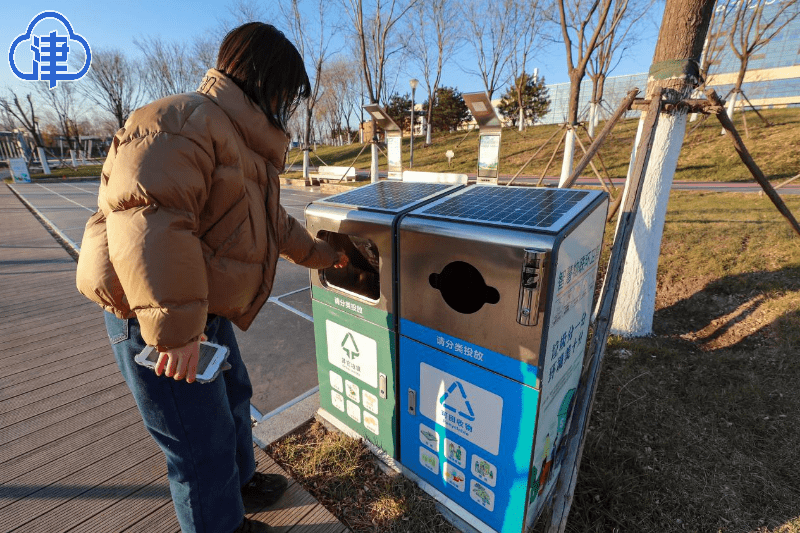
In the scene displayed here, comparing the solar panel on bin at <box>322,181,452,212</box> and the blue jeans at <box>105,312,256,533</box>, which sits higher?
the solar panel on bin at <box>322,181,452,212</box>

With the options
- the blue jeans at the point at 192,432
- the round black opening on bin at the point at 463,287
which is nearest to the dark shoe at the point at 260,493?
the blue jeans at the point at 192,432

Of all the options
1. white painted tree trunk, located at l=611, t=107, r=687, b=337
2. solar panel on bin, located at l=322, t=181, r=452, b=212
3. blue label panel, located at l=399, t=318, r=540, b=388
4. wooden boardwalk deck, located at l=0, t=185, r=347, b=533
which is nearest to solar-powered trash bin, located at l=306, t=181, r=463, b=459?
solar panel on bin, located at l=322, t=181, r=452, b=212

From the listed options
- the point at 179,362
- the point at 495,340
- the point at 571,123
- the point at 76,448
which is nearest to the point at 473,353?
the point at 495,340

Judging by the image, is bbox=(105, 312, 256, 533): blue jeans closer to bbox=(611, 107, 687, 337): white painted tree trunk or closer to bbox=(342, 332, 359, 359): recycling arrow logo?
bbox=(342, 332, 359, 359): recycling arrow logo

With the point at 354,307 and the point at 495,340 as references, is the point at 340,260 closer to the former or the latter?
the point at 354,307

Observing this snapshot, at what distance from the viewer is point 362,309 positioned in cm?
183

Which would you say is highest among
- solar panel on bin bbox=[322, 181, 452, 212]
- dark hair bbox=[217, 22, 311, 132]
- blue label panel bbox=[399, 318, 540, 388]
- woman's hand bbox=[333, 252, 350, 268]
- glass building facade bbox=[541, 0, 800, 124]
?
glass building facade bbox=[541, 0, 800, 124]

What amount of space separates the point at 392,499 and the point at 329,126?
180 feet

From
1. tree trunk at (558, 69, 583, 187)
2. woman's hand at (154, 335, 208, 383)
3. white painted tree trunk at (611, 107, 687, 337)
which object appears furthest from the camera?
tree trunk at (558, 69, 583, 187)

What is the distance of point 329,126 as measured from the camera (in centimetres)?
5209

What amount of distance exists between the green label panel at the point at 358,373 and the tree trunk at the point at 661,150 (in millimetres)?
2458

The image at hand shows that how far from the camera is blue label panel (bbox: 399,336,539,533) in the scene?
4.67 ft

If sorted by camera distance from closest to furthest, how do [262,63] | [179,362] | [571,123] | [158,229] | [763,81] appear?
1. [158,229]
2. [179,362]
3. [262,63]
4. [571,123]
5. [763,81]

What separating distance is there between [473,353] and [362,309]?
60cm
